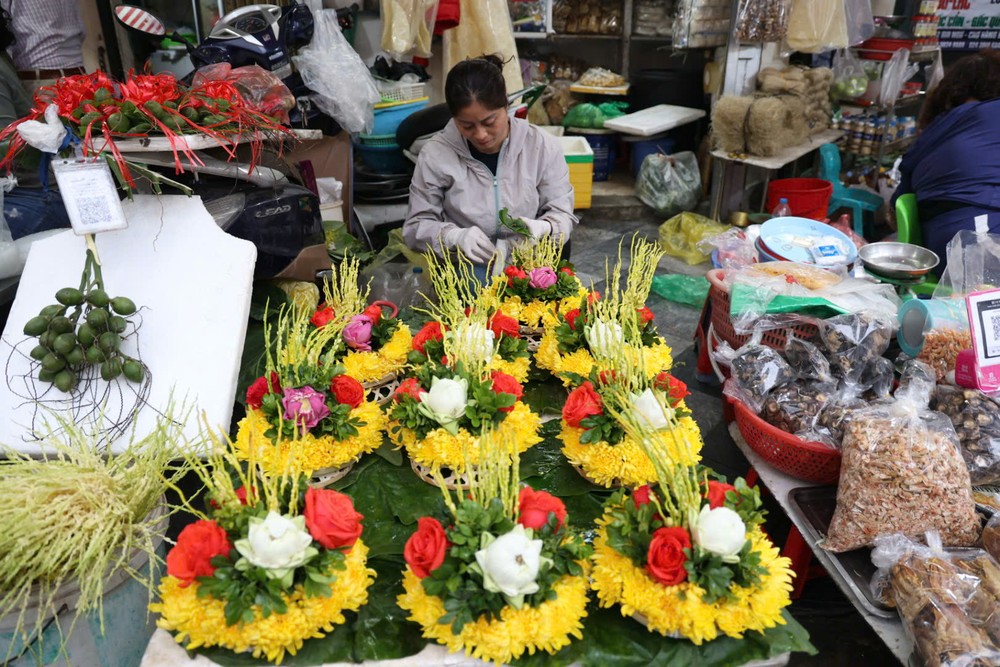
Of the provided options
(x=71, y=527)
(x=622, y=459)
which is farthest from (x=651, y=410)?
(x=71, y=527)

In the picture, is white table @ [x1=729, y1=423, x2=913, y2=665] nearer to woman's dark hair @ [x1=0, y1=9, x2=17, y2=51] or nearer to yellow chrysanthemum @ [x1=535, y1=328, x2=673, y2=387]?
yellow chrysanthemum @ [x1=535, y1=328, x2=673, y2=387]

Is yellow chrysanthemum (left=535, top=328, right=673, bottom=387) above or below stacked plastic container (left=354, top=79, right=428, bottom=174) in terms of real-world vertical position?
below

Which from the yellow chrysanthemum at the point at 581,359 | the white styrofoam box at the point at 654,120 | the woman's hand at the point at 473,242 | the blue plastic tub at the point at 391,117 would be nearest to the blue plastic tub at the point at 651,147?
the white styrofoam box at the point at 654,120

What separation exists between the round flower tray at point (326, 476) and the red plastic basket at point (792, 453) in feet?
3.49

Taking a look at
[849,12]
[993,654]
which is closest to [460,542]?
[993,654]

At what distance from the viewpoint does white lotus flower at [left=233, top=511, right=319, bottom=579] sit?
99 cm

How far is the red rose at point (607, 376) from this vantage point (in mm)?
1476

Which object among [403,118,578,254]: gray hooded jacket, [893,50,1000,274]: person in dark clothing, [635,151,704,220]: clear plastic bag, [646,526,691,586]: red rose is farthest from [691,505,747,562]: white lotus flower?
[635,151,704,220]: clear plastic bag

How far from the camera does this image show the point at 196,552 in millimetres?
1023

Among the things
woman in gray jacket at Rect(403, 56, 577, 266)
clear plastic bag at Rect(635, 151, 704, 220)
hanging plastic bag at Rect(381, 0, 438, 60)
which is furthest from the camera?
clear plastic bag at Rect(635, 151, 704, 220)

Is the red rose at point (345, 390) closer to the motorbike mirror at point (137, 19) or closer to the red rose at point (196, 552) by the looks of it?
the red rose at point (196, 552)

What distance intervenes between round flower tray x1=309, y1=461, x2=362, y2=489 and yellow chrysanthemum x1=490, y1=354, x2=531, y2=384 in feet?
1.44

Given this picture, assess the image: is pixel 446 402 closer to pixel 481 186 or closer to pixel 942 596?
pixel 942 596

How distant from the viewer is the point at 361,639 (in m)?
1.12
